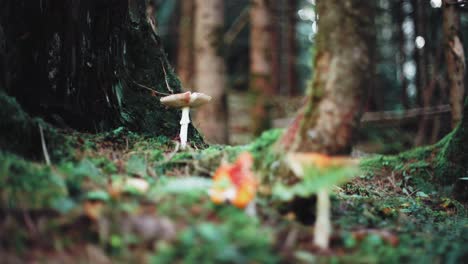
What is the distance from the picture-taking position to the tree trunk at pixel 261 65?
10797mm

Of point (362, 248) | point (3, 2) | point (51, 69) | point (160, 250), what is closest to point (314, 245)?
point (362, 248)

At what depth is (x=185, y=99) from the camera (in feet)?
13.4

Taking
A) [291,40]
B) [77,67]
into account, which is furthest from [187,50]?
[77,67]

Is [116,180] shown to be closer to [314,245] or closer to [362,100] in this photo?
[314,245]

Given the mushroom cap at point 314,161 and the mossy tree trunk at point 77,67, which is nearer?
the mushroom cap at point 314,161

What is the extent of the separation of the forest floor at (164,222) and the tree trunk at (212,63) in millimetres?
6013

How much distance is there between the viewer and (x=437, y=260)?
9.27ft

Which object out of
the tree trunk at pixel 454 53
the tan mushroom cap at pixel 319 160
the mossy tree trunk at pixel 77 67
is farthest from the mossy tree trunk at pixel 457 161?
the mossy tree trunk at pixel 77 67

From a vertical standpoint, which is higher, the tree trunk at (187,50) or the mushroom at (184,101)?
the tree trunk at (187,50)

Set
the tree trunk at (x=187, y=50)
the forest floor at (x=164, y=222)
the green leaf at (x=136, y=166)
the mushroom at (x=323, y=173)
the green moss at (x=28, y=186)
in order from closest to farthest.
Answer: the forest floor at (x=164, y=222)
the green moss at (x=28, y=186)
the mushroom at (x=323, y=173)
the green leaf at (x=136, y=166)
the tree trunk at (x=187, y=50)

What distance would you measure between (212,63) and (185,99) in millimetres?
6218

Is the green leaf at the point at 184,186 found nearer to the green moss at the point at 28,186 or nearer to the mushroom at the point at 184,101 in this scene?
the green moss at the point at 28,186

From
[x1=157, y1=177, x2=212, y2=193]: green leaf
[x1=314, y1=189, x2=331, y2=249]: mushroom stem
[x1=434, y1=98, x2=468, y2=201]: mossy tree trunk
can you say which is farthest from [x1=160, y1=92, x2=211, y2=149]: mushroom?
[x1=434, y1=98, x2=468, y2=201]: mossy tree trunk

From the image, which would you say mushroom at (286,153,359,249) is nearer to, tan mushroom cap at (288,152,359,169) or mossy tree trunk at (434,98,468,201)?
tan mushroom cap at (288,152,359,169)
